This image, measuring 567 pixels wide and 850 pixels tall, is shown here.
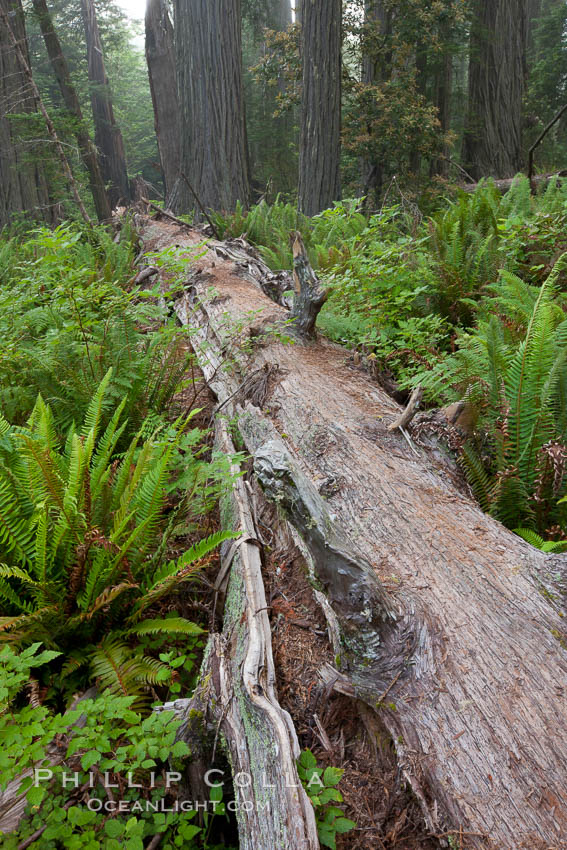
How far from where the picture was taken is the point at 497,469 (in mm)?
2332

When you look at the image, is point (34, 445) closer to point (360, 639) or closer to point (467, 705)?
point (360, 639)

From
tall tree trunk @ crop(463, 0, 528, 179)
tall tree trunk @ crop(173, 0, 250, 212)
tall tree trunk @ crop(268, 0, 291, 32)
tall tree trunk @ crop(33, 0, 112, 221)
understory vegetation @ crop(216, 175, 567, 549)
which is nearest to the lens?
understory vegetation @ crop(216, 175, 567, 549)

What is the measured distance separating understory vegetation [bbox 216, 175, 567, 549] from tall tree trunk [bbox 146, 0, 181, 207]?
714 cm

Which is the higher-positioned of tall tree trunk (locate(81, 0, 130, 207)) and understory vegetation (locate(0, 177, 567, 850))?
tall tree trunk (locate(81, 0, 130, 207))

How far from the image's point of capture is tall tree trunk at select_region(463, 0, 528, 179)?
35.4ft

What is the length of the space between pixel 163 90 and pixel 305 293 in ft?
36.2

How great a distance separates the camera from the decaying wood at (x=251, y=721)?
47.9 inches

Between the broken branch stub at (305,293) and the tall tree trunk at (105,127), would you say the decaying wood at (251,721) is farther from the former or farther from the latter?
the tall tree trunk at (105,127)

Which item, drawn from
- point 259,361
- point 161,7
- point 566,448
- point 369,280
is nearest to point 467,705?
point 566,448

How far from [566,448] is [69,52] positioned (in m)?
26.8

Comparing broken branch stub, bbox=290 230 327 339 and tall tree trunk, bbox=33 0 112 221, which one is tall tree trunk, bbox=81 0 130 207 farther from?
broken branch stub, bbox=290 230 327 339

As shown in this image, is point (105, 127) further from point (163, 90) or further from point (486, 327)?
point (486, 327)

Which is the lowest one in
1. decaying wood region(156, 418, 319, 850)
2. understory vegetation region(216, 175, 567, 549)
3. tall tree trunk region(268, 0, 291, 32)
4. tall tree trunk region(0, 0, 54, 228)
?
decaying wood region(156, 418, 319, 850)

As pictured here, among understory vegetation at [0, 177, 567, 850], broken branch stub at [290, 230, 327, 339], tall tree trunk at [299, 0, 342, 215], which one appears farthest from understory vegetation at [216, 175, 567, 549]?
tall tree trunk at [299, 0, 342, 215]
